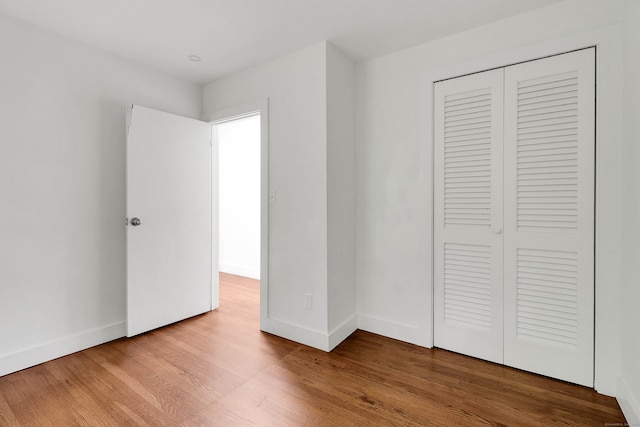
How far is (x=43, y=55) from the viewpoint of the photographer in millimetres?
2143

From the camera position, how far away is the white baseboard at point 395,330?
A: 237 centimetres

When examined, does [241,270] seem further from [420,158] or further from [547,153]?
[547,153]

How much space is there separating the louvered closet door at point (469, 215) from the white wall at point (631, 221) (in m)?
0.60

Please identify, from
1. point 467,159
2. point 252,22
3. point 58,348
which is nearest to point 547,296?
point 467,159

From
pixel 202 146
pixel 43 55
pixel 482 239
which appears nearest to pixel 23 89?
pixel 43 55

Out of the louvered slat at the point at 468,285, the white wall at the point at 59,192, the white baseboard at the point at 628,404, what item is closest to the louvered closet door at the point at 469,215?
the louvered slat at the point at 468,285

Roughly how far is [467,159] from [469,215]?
405 millimetres

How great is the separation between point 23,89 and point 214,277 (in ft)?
6.86

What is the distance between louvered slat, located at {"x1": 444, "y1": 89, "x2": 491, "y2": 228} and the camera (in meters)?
2.12

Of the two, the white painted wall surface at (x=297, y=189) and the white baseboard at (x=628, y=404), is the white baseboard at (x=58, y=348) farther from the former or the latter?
the white baseboard at (x=628, y=404)

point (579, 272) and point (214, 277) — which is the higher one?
point (579, 272)

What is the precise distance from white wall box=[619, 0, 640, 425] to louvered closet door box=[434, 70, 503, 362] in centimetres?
60

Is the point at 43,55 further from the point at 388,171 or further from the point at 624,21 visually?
the point at 624,21

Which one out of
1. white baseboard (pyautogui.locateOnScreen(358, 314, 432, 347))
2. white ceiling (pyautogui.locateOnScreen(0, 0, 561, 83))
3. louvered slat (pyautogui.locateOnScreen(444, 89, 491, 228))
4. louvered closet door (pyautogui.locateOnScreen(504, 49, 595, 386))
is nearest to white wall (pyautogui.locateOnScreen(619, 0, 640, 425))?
louvered closet door (pyautogui.locateOnScreen(504, 49, 595, 386))
